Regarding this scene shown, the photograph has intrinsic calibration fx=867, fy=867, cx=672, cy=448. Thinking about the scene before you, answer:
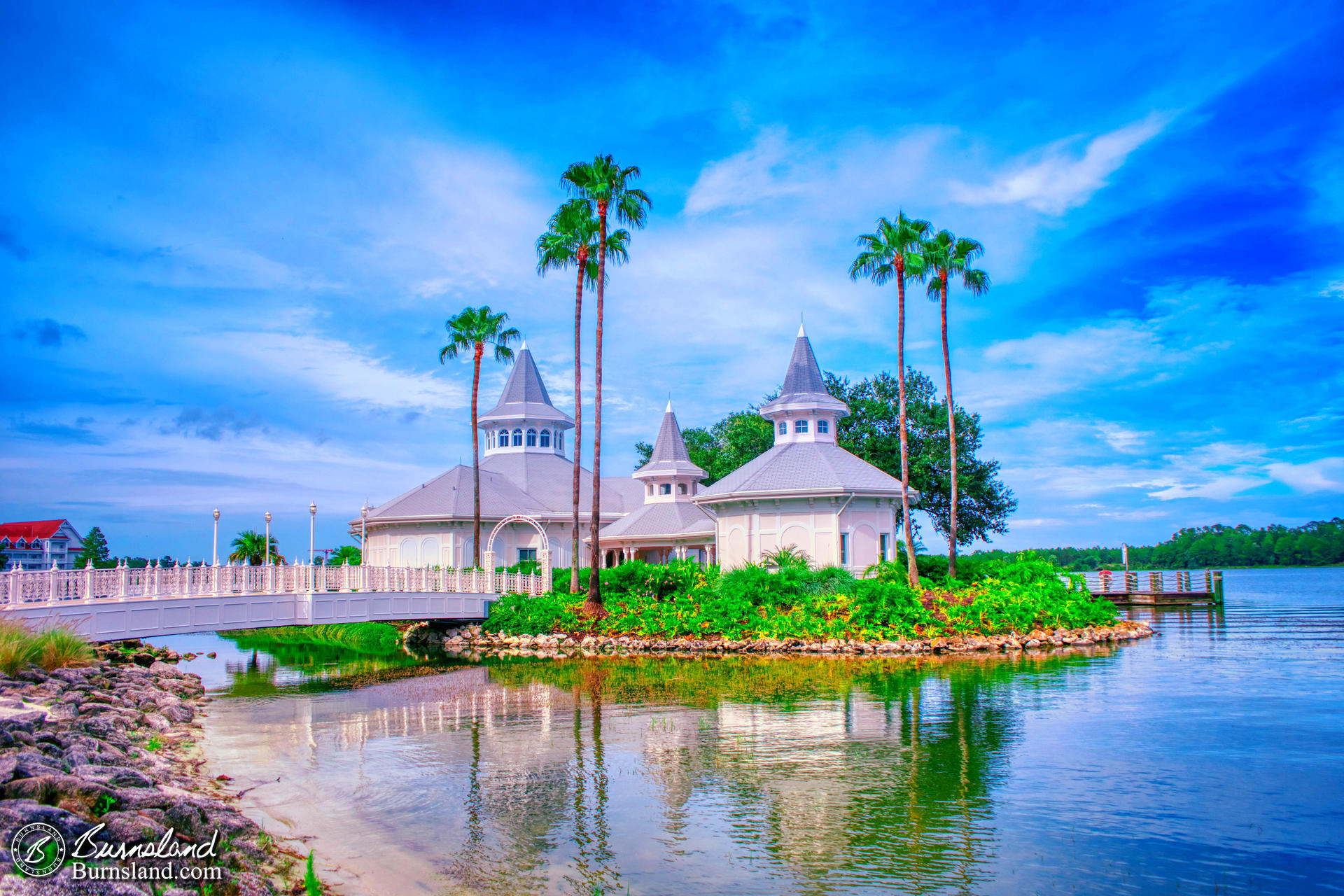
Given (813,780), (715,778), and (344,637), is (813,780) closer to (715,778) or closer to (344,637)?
(715,778)

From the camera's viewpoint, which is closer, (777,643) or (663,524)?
(777,643)

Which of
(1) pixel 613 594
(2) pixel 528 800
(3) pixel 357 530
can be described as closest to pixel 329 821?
(2) pixel 528 800

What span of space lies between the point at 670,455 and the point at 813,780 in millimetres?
38087

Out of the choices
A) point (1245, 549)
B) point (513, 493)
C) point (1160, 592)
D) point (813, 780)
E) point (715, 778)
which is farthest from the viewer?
point (1245, 549)

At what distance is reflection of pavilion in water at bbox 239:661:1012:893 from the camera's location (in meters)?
8.63

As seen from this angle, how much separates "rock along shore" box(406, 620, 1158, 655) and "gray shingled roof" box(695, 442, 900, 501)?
25.6ft

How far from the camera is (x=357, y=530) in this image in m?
48.4

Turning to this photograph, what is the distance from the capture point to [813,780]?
11.6 m

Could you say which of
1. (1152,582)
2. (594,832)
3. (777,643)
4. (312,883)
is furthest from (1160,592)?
(312,883)

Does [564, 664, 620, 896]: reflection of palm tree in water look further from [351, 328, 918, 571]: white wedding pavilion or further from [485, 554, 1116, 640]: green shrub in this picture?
[351, 328, 918, 571]: white wedding pavilion

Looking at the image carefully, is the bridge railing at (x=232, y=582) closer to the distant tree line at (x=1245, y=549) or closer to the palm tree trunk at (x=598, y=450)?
the palm tree trunk at (x=598, y=450)

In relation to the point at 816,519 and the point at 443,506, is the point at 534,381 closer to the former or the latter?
the point at 443,506

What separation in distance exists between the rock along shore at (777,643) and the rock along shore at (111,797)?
59.0 feet

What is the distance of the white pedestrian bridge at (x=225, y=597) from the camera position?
1912cm
